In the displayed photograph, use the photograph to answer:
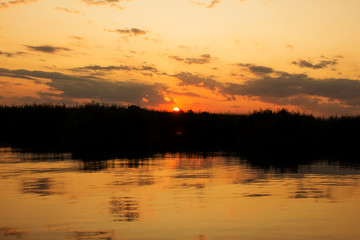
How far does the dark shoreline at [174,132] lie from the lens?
27859 millimetres

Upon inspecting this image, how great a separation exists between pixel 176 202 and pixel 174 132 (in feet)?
109

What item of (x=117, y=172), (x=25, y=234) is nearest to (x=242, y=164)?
(x=117, y=172)

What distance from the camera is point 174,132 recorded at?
44.2 meters

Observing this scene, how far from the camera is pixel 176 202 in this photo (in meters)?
10.9

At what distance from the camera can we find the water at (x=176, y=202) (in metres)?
8.24

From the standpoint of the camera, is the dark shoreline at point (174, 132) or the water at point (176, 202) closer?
the water at point (176, 202)

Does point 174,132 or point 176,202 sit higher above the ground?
point 174,132

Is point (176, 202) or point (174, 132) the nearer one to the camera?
point (176, 202)

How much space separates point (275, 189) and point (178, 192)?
2978mm

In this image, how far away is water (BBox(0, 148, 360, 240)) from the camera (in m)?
8.24

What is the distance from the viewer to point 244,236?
7.91 m

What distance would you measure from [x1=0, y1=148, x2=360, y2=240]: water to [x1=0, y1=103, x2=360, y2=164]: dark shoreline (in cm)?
633

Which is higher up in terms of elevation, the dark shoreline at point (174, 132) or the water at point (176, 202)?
the dark shoreline at point (174, 132)

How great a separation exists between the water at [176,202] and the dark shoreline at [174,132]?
633 centimetres
